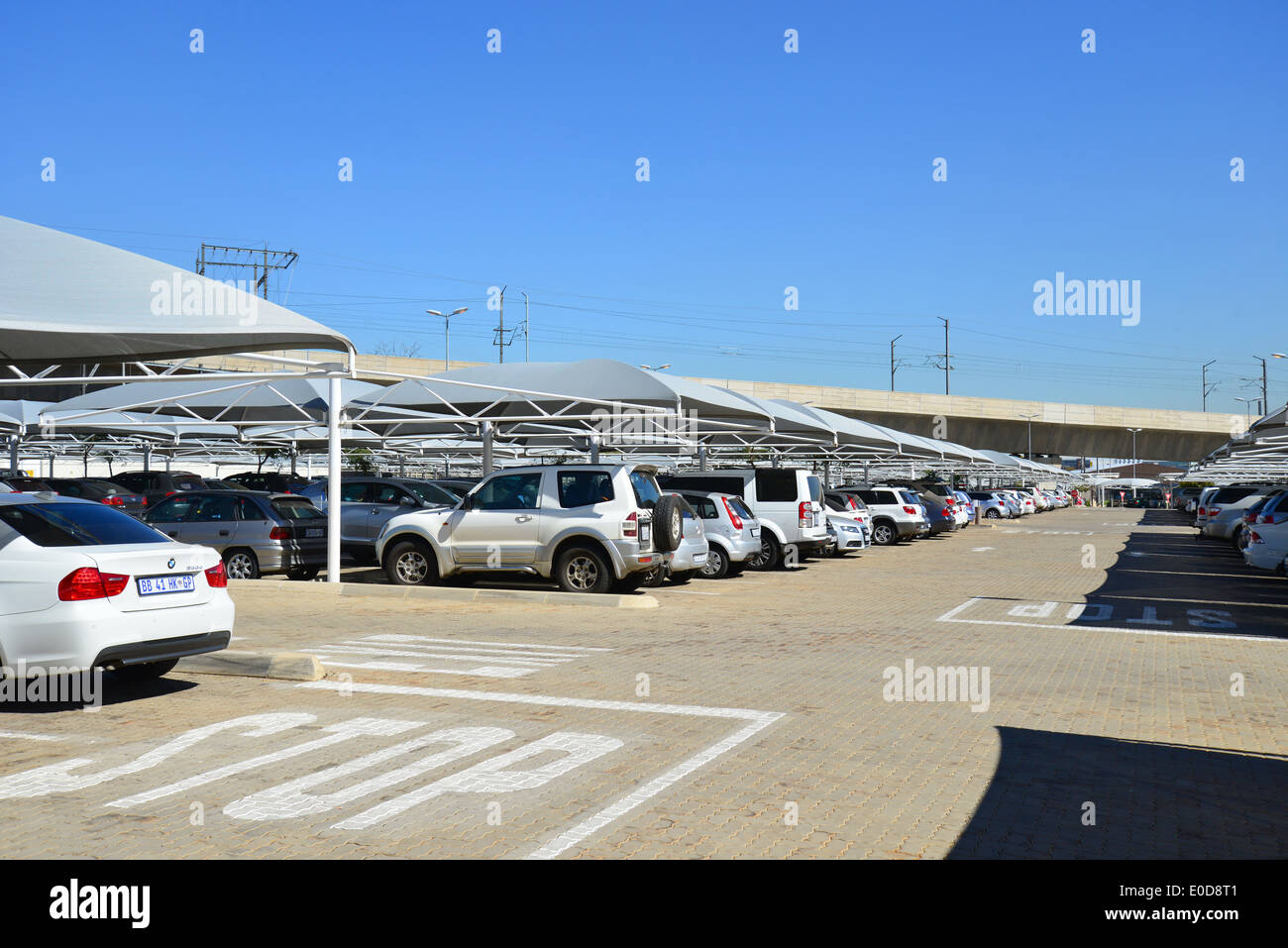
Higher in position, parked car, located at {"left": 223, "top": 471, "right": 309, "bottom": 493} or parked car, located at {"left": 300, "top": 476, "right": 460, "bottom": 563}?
parked car, located at {"left": 223, "top": 471, "right": 309, "bottom": 493}

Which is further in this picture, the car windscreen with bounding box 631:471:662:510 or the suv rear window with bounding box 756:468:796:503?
the suv rear window with bounding box 756:468:796:503

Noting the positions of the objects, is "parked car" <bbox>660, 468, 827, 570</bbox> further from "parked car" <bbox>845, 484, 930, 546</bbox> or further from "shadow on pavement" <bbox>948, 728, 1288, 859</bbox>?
"shadow on pavement" <bbox>948, 728, 1288, 859</bbox>

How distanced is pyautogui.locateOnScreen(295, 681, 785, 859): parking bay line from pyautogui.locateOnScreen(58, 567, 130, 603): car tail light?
1.87 metres

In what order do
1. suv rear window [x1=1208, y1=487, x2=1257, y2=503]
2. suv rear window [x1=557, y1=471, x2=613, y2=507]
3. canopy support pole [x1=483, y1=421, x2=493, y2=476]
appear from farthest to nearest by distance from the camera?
suv rear window [x1=1208, y1=487, x2=1257, y2=503]
canopy support pole [x1=483, y1=421, x2=493, y2=476]
suv rear window [x1=557, y1=471, x2=613, y2=507]

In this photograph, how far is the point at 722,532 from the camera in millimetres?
20781

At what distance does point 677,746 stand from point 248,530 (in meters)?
13.0

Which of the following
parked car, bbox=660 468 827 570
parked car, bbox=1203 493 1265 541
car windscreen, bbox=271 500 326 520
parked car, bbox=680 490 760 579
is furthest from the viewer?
parked car, bbox=1203 493 1265 541

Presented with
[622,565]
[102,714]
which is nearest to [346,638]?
[102,714]

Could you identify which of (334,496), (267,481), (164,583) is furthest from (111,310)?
(267,481)

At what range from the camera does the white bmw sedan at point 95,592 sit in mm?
7895

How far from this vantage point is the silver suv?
16656mm

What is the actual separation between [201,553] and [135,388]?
61.1ft

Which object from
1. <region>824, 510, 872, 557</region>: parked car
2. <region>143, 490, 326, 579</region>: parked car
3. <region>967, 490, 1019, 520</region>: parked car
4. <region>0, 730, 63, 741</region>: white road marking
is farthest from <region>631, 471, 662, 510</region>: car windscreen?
<region>967, 490, 1019, 520</region>: parked car

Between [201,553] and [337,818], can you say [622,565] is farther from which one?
[337,818]
